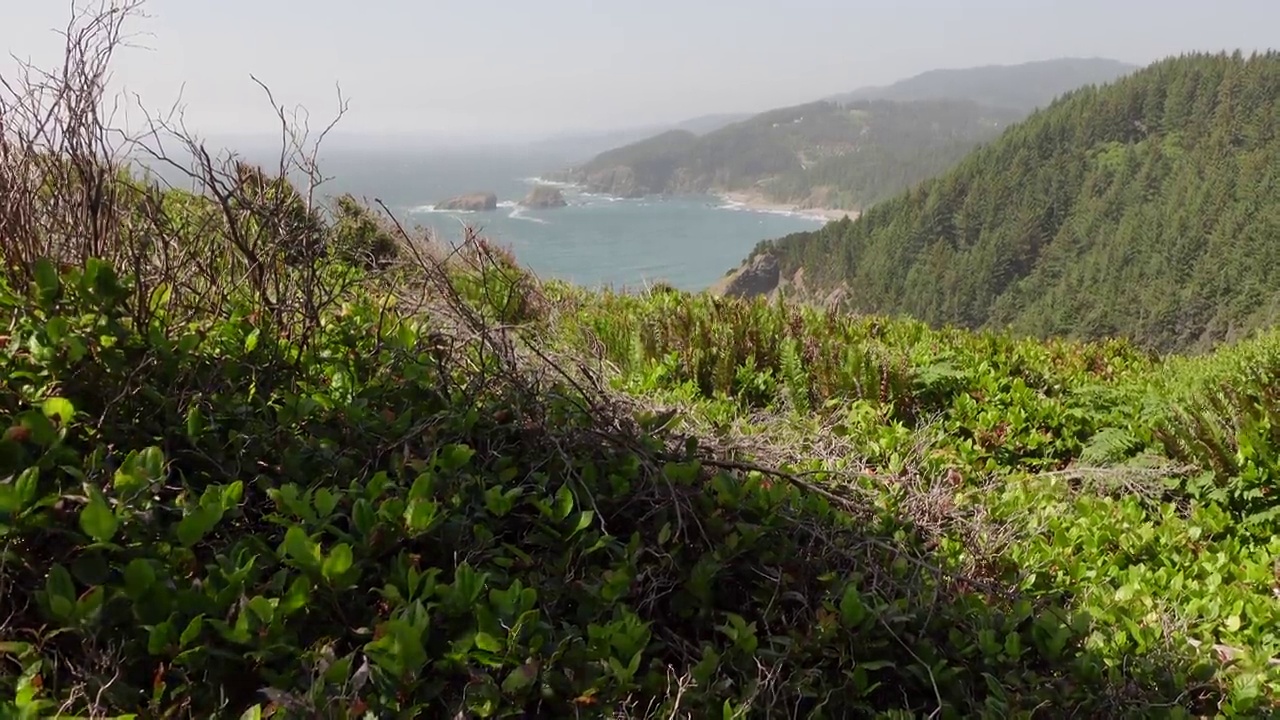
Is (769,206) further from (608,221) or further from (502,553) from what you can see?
(502,553)

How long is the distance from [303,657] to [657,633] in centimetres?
79

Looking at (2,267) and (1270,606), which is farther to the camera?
(1270,606)

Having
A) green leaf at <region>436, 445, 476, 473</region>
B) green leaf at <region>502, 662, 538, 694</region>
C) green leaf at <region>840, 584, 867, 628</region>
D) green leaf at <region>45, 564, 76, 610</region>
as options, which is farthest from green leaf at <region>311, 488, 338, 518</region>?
green leaf at <region>840, 584, 867, 628</region>

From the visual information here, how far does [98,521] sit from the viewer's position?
1307mm

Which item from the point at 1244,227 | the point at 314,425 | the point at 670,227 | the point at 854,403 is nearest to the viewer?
the point at 314,425

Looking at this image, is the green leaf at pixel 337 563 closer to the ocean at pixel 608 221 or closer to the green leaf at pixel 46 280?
the green leaf at pixel 46 280

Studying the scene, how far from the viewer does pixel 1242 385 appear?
425 cm

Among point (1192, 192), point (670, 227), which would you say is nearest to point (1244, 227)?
point (1192, 192)

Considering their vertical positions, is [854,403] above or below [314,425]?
below

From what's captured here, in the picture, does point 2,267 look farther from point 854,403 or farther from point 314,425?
point 854,403

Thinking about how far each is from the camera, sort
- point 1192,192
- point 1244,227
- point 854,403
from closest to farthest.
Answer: point 854,403, point 1244,227, point 1192,192

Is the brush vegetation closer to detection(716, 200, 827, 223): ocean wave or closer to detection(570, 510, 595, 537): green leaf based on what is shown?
detection(570, 510, 595, 537): green leaf

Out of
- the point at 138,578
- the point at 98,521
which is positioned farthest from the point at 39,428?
the point at 138,578

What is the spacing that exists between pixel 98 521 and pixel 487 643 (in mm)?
682
